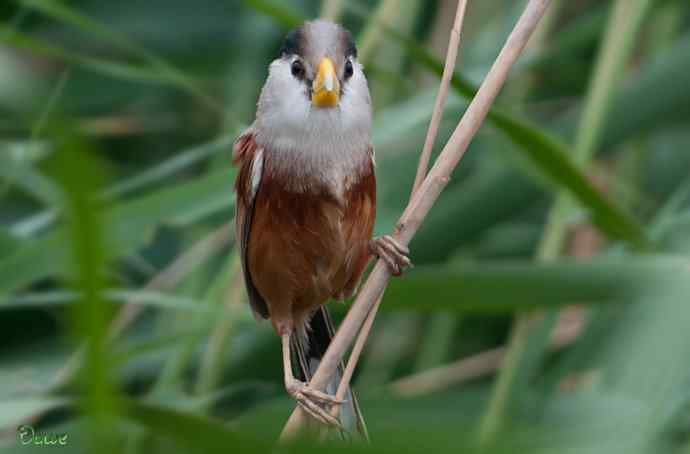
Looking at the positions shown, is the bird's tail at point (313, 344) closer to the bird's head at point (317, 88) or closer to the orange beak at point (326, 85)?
the bird's head at point (317, 88)

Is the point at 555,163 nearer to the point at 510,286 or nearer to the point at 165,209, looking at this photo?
the point at 510,286

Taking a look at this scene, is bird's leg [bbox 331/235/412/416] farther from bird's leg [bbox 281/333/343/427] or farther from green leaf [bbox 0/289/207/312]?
green leaf [bbox 0/289/207/312]

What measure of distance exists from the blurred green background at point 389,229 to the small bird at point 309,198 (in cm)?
7

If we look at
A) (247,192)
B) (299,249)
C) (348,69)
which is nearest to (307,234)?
(299,249)

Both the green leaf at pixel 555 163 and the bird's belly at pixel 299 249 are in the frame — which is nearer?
the green leaf at pixel 555 163

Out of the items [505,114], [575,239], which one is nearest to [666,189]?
[575,239]

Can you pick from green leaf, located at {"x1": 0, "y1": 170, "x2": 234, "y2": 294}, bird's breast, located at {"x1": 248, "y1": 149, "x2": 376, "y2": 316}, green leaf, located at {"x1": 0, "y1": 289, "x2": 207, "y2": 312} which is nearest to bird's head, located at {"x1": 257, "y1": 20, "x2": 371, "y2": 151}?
bird's breast, located at {"x1": 248, "y1": 149, "x2": 376, "y2": 316}

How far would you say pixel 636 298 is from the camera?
5.01ft

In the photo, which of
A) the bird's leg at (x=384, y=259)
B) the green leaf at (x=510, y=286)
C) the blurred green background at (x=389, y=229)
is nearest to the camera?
the blurred green background at (x=389, y=229)

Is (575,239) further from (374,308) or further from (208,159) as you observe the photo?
(374,308)

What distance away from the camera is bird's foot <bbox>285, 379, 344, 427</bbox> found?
166 cm

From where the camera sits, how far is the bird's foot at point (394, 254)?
1781mm

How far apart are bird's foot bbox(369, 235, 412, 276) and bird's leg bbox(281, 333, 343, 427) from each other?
0.76 ft

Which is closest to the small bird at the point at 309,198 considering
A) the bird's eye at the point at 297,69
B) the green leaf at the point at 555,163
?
the bird's eye at the point at 297,69
